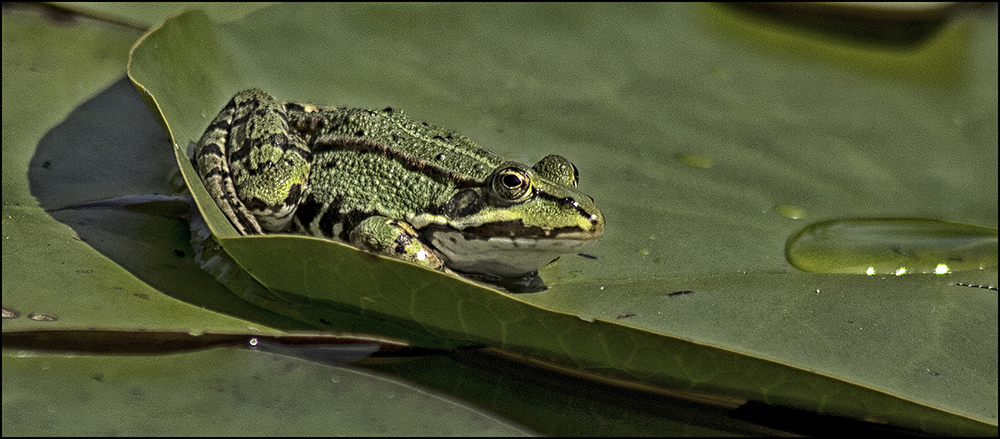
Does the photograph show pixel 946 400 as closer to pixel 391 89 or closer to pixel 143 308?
pixel 143 308

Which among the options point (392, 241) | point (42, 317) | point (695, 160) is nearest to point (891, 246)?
point (695, 160)

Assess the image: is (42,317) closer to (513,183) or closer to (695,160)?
(513,183)

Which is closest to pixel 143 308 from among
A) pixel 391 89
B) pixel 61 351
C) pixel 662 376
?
pixel 61 351

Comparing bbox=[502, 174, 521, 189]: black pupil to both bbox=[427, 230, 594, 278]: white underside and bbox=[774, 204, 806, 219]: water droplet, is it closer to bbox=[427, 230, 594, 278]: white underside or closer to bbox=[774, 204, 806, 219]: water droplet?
bbox=[427, 230, 594, 278]: white underside

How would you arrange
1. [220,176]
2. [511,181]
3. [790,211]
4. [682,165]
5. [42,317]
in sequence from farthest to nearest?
[682,165] → [790,211] → [220,176] → [511,181] → [42,317]

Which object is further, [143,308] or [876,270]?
[876,270]

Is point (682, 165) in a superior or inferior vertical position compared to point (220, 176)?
superior
